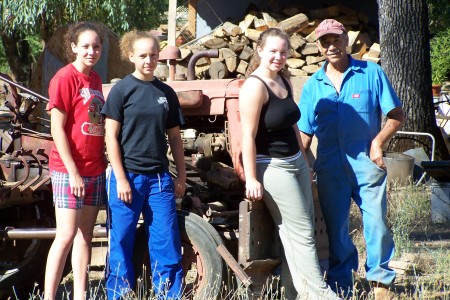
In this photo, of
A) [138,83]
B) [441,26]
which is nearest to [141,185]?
[138,83]

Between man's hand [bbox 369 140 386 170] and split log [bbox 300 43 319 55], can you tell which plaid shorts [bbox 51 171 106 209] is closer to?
man's hand [bbox 369 140 386 170]

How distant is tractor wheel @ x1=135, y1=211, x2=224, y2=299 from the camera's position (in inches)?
189

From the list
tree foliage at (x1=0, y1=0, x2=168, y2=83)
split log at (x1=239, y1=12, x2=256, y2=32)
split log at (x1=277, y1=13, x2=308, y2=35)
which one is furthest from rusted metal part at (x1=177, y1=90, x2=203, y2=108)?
tree foliage at (x1=0, y1=0, x2=168, y2=83)

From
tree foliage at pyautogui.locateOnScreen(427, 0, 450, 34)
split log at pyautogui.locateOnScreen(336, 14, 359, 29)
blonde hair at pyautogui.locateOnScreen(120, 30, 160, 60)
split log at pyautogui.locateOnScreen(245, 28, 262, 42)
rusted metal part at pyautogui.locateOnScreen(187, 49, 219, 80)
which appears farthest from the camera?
tree foliage at pyautogui.locateOnScreen(427, 0, 450, 34)

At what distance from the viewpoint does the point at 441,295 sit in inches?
209

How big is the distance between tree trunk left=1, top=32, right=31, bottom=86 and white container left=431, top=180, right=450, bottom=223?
14951 millimetres

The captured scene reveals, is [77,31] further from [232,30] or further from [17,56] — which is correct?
[17,56]

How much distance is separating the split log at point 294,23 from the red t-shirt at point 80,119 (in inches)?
318

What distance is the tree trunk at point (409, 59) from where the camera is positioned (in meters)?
10.0

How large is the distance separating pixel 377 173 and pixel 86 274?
6.31 ft

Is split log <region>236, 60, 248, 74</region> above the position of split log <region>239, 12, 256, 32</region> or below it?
below

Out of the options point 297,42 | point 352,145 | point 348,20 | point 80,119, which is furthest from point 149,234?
point 348,20

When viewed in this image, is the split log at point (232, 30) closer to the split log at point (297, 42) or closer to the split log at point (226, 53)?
the split log at point (226, 53)

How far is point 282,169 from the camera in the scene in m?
4.63
